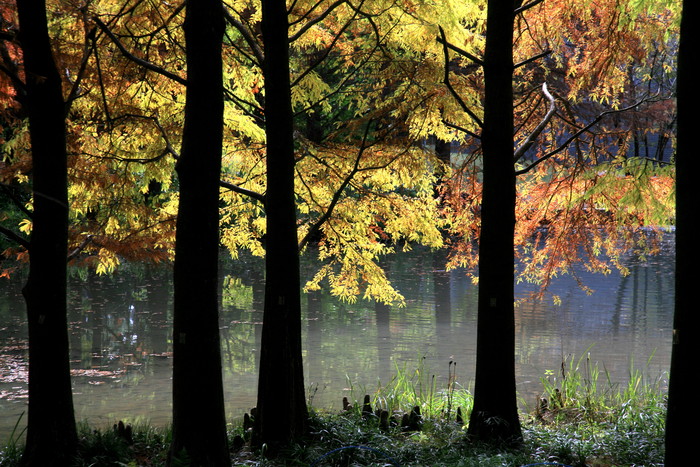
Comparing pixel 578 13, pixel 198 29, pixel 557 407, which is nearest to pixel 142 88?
pixel 198 29

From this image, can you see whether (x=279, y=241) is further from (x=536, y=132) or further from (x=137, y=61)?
(x=536, y=132)

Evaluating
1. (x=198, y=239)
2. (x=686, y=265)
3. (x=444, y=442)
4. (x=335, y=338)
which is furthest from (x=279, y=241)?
(x=335, y=338)

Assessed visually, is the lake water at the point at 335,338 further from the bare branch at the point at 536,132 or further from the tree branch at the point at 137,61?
the tree branch at the point at 137,61

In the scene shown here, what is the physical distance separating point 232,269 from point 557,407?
15836mm

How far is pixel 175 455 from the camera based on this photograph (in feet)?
15.6

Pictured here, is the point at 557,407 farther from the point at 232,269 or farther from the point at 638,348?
the point at 232,269

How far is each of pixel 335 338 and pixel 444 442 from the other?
654 cm

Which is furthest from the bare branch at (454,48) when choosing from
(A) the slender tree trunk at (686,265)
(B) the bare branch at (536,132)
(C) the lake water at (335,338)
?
(C) the lake water at (335,338)

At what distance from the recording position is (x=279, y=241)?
246 inches

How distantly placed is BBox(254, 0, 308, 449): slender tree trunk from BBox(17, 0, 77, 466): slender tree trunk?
1609 mm

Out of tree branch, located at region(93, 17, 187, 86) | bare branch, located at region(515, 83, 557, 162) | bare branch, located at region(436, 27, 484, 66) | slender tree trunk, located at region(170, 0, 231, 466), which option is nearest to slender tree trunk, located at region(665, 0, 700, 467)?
bare branch, located at region(436, 27, 484, 66)

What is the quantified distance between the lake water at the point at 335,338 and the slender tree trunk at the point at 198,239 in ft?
9.18

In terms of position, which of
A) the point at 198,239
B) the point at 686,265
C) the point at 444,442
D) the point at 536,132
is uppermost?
the point at 536,132

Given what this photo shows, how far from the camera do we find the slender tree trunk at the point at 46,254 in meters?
5.09
